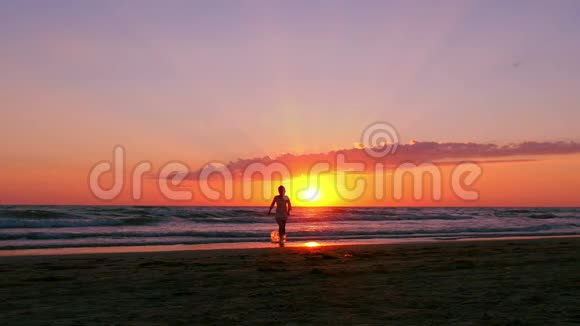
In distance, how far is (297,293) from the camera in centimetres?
654

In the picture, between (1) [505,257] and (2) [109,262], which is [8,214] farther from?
(1) [505,257]

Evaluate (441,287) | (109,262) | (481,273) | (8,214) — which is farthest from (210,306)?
(8,214)

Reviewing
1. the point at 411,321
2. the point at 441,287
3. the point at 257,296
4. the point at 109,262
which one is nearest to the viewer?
the point at 411,321

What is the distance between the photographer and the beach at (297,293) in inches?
206

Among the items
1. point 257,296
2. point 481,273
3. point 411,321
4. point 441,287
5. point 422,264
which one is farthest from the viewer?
point 422,264

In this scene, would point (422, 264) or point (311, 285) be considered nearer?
point (311, 285)

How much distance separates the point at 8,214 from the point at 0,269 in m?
31.3

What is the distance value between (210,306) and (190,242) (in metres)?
15.5

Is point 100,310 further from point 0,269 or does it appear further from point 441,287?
point 0,269

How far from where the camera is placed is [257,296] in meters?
6.36

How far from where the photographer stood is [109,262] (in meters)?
10.8

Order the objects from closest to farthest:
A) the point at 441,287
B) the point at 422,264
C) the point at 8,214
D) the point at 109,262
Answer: the point at 441,287 → the point at 422,264 → the point at 109,262 → the point at 8,214

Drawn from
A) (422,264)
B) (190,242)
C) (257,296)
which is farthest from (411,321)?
(190,242)

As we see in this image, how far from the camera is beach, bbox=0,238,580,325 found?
5223 millimetres
